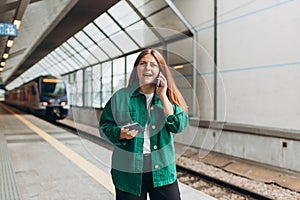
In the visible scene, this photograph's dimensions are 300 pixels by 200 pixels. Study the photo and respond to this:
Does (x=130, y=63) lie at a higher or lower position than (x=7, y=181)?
higher

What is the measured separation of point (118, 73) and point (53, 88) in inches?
632

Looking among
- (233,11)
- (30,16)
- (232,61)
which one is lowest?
(232,61)

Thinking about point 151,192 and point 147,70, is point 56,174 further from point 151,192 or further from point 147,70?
point 147,70

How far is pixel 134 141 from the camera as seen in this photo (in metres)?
1.45

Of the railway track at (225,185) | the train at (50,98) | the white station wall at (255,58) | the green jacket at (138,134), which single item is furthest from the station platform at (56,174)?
the train at (50,98)

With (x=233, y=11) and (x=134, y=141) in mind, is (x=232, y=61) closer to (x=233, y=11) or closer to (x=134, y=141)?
(x=233, y=11)

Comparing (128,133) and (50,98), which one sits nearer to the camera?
(128,133)

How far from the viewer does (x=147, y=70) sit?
1376 millimetres

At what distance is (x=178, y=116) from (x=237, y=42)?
6.44 meters

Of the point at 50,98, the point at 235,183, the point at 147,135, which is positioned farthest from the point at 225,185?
the point at 50,98

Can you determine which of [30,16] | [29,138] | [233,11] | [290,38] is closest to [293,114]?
[290,38]

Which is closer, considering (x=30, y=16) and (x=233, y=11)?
(x=233, y=11)

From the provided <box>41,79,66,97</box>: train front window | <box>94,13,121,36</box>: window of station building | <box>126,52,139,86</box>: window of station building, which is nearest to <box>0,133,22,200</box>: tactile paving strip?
<box>94,13,121,36</box>: window of station building

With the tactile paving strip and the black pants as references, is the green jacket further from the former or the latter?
the tactile paving strip
